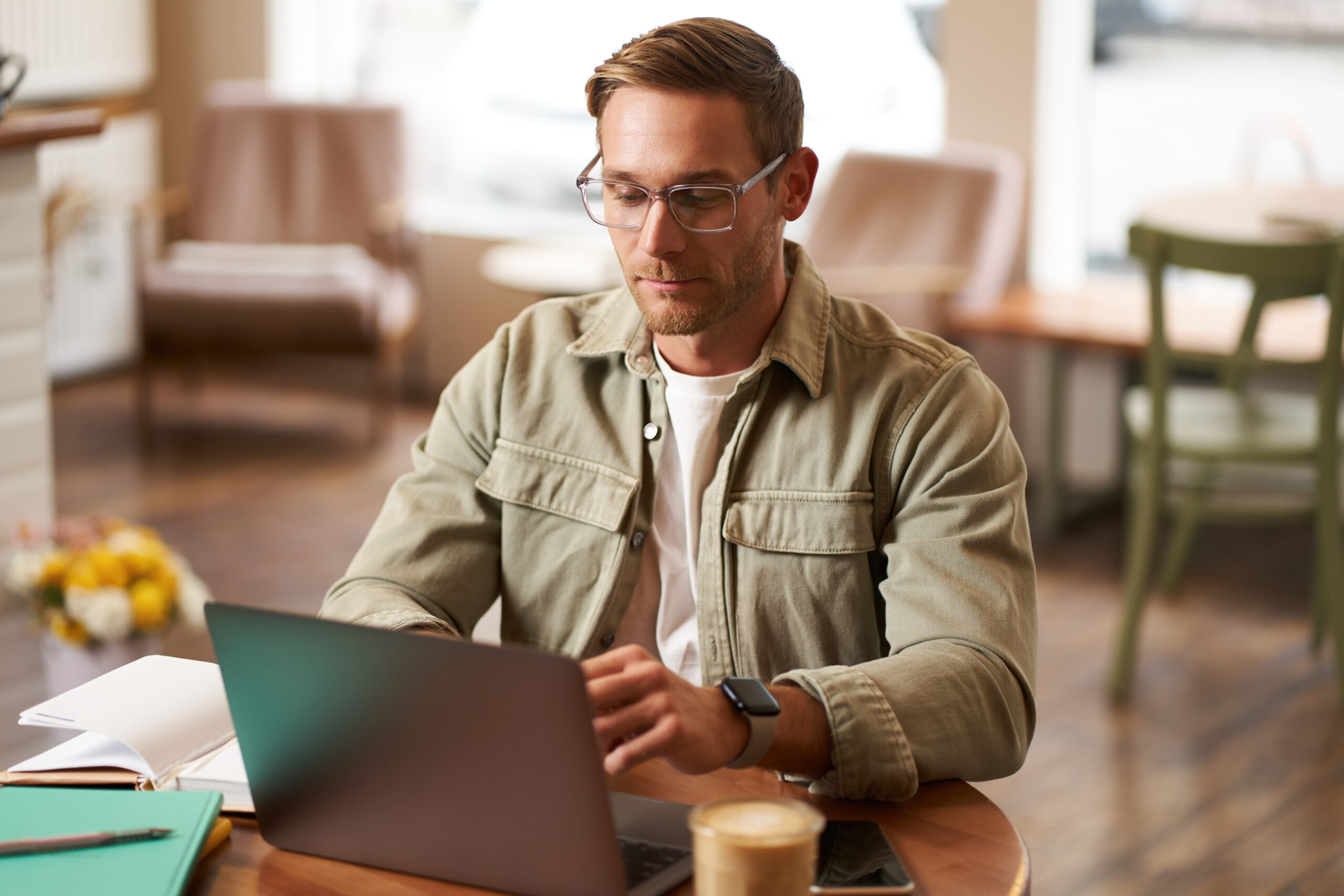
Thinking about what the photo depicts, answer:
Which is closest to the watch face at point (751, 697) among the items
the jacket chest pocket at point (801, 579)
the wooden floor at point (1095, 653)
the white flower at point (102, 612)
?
the jacket chest pocket at point (801, 579)

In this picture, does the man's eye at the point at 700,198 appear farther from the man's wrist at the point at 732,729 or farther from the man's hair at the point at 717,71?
the man's wrist at the point at 732,729

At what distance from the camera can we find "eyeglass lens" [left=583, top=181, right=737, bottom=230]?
1.34 meters

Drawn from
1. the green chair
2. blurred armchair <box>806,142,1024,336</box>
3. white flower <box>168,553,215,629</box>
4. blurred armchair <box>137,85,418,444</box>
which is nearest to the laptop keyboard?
white flower <box>168,553,215,629</box>

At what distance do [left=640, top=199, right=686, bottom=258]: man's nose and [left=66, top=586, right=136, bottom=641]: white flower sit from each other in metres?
1.58

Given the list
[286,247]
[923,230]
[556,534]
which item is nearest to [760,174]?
[556,534]

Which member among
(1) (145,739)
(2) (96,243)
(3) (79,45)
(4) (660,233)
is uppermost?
(3) (79,45)

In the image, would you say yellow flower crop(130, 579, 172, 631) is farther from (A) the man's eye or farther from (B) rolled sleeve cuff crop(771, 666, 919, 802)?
(B) rolled sleeve cuff crop(771, 666, 919, 802)

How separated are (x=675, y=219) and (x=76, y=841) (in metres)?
0.70

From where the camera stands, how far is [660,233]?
1.33m

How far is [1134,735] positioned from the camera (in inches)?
112

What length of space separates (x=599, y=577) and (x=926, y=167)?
309cm

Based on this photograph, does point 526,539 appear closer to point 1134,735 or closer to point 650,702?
point 650,702

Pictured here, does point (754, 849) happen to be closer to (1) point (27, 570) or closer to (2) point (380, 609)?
(2) point (380, 609)

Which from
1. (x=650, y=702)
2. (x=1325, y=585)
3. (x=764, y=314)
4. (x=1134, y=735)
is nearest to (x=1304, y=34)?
(x=1325, y=585)
